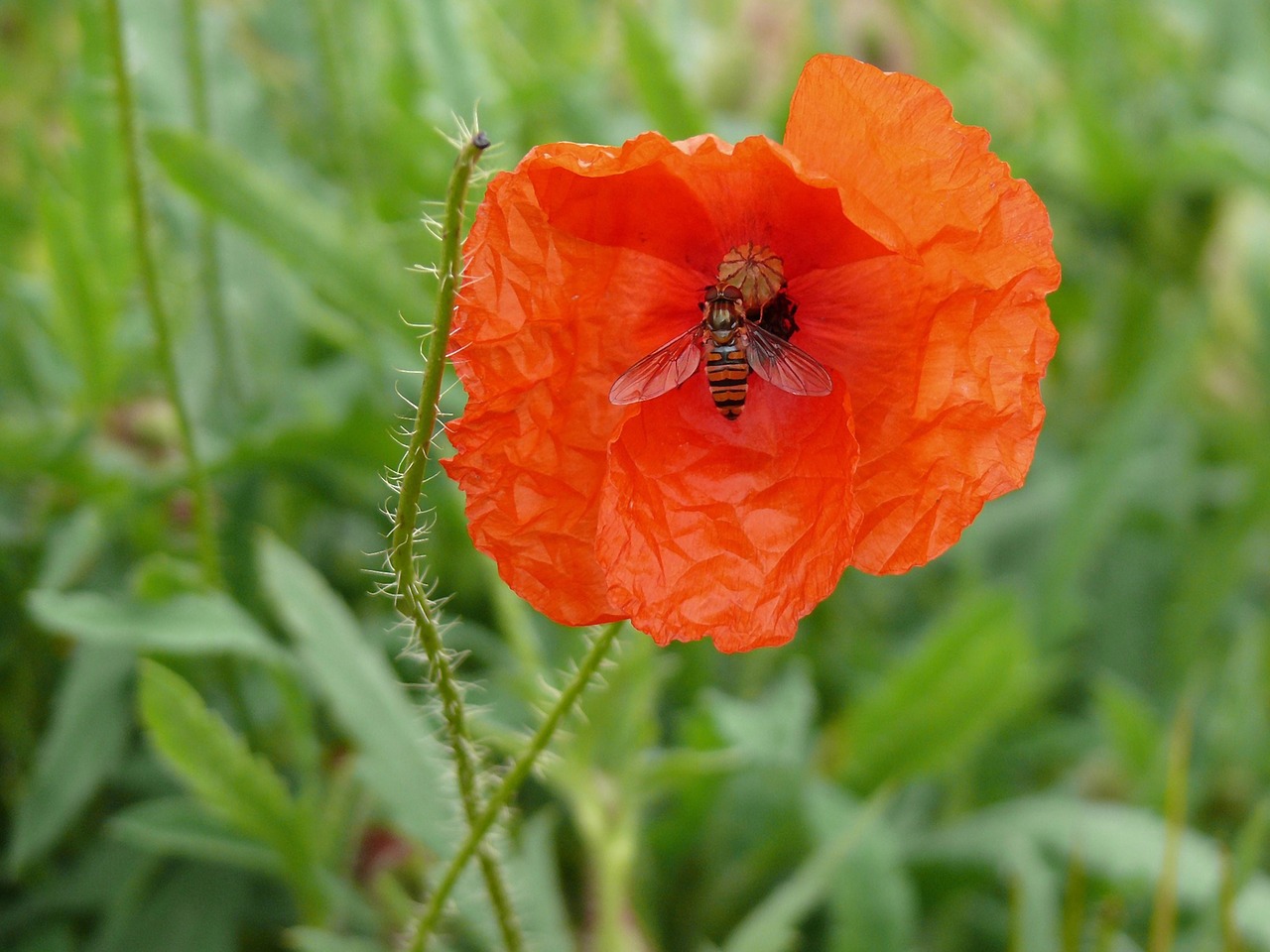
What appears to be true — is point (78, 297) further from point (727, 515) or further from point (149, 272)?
point (727, 515)

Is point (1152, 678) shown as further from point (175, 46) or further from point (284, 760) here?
point (175, 46)

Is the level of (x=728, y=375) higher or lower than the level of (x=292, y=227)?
lower

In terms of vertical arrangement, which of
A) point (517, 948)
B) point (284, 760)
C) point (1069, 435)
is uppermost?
point (1069, 435)

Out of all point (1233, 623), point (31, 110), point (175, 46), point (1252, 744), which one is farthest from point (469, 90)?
point (1233, 623)

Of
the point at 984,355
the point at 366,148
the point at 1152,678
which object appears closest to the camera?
the point at 984,355

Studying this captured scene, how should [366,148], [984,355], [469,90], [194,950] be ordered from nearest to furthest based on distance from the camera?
[984,355] < [194,950] < [469,90] < [366,148]

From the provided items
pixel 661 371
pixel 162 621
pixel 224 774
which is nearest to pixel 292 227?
pixel 162 621
